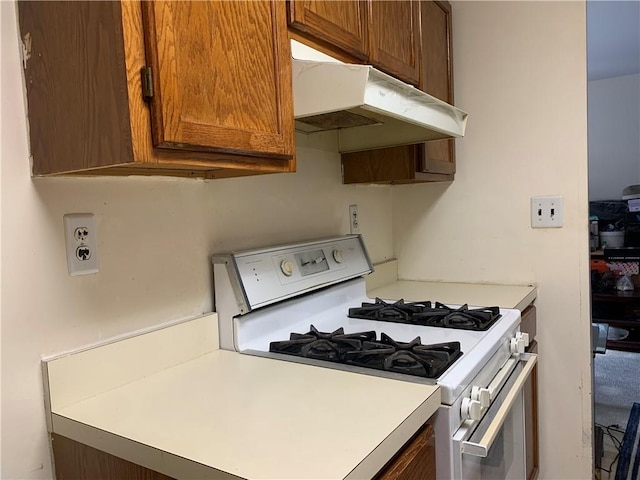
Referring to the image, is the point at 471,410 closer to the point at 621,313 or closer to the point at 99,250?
the point at 99,250

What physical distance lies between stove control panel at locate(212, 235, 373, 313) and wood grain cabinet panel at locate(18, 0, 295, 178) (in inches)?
13.7

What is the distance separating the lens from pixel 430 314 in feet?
4.59

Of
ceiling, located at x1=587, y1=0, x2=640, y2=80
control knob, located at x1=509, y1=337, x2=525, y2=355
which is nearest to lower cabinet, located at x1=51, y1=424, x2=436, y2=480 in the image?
control knob, located at x1=509, y1=337, x2=525, y2=355

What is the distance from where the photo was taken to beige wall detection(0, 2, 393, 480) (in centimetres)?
82

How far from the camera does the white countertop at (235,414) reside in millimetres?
660

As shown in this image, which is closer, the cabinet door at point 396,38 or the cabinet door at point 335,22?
the cabinet door at point 335,22

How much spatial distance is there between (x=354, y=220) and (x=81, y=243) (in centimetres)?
110

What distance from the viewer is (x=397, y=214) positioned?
2.10 meters

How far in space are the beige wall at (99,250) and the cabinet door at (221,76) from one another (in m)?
0.30

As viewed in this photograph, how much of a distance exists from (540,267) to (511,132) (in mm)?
529

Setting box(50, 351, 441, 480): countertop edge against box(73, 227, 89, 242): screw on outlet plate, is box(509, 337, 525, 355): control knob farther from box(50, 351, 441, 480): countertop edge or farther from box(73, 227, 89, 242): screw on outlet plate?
box(73, 227, 89, 242): screw on outlet plate

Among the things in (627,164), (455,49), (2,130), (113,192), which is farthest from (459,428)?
(627,164)

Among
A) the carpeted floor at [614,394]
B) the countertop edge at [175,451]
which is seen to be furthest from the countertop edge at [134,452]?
the carpeted floor at [614,394]

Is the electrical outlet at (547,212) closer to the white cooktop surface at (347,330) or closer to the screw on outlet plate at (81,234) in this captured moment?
the white cooktop surface at (347,330)
